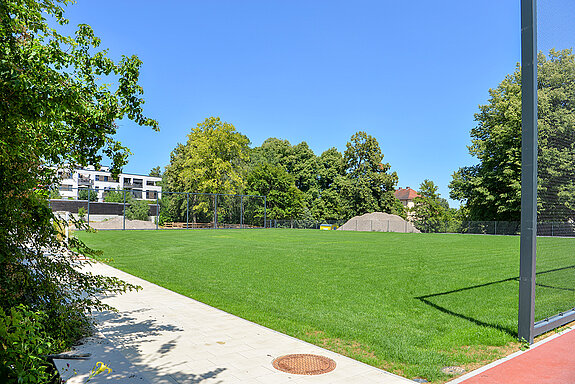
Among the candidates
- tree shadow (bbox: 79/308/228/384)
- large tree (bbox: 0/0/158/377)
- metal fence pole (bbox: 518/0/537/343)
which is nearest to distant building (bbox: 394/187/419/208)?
metal fence pole (bbox: 518/0/537/343)

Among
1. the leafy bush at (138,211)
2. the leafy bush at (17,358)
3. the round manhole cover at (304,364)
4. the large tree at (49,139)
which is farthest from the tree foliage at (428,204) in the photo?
the leafy bush at (17,358)

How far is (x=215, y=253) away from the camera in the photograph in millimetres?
17031

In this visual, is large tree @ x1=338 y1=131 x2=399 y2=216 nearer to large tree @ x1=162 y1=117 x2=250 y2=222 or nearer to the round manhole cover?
large tree @ x1=162 y1=117 x2=250 y2=222

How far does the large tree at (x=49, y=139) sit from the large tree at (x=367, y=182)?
179ft

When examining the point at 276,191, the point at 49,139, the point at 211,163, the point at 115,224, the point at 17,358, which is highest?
the point at 211,163

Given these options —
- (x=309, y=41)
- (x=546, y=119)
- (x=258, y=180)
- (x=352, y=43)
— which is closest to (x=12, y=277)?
(x=546, y=119)

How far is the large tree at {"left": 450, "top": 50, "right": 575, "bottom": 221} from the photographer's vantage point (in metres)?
6.29

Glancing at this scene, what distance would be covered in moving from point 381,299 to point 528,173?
4102mm

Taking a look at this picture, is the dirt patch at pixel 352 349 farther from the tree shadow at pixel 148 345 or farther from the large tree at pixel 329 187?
the large tree at pixel 329 187

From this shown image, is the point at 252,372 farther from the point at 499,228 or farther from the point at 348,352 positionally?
the point at 499,228

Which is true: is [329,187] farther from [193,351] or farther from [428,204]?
[193,351]

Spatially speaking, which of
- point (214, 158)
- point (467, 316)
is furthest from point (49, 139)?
point (214, 158)

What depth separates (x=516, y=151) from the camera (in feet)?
117

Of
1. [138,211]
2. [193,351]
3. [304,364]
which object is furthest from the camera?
[138,211]
